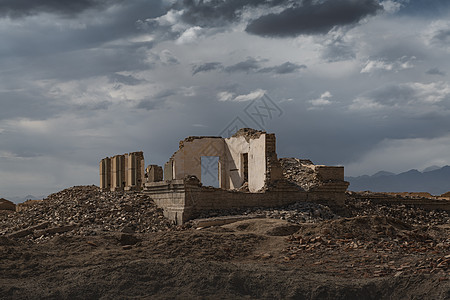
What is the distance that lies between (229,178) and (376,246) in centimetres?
1636

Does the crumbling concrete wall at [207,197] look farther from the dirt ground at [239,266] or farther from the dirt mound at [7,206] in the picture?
the dirt mound at [7,206]

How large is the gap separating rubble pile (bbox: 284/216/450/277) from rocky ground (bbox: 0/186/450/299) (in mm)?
21

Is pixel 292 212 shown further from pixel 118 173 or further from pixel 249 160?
pixel 118 173

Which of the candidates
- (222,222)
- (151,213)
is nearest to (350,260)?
(222,222)

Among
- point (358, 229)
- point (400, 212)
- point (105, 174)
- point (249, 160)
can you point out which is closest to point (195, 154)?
point (249, 160)

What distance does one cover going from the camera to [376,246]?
1042 cm

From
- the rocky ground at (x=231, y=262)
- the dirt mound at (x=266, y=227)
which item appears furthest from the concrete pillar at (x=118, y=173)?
the dirt mound at (x=266, y=227)

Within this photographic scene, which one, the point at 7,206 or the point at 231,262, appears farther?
the point at 7,206

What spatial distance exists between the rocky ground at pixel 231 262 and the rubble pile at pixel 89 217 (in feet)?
0.27

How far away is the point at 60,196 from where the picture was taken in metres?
21.6

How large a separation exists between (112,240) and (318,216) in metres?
8.53

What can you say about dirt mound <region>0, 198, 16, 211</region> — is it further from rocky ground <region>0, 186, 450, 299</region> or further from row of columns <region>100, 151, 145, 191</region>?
rocky ground <region>0, 186, 450, 299</region>

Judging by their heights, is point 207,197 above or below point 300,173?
below

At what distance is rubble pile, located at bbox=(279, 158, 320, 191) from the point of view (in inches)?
794
